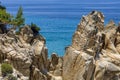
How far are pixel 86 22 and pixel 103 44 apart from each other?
231 centimetres

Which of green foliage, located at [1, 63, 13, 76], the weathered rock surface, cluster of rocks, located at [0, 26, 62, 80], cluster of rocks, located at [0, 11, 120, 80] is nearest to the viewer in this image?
green foliage, located at [1, 63, 13, 76]

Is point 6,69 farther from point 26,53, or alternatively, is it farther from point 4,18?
point 4,18

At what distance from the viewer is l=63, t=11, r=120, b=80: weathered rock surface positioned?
102ft

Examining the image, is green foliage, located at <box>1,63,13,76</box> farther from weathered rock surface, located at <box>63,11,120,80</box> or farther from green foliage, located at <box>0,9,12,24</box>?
green foliage, located at <box>0,9,12,24</box>

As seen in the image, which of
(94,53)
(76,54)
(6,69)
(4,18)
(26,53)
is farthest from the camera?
(4,18)

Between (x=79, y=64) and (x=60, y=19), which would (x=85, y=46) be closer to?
(x=79, y=64)

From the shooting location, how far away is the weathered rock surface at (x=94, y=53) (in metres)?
31.2

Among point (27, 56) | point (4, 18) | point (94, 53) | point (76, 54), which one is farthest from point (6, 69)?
point (4, 18)

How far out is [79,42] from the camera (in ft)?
109

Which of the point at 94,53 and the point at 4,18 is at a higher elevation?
the point at 4,18

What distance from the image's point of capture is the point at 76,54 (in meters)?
32.3

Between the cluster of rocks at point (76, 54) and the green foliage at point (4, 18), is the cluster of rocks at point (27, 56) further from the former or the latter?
the green foliage at point (4, 18)

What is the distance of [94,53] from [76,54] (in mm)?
1382

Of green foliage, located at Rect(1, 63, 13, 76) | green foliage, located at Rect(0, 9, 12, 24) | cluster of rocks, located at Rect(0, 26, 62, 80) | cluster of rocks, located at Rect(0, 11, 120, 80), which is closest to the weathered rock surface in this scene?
cluster of rocks, located at Rect(0, 11, 120, 80)
